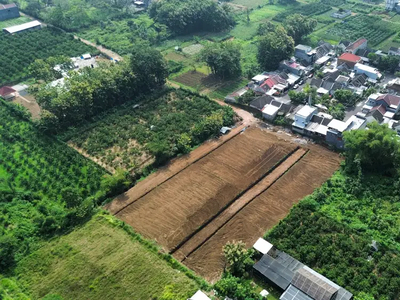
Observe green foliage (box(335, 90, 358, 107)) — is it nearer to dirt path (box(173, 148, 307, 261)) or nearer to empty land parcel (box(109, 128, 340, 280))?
empty land parcel (box(109, 128, 340, 280))

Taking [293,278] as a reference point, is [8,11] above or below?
above

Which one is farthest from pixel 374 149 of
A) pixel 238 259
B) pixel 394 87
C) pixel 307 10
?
pixel 307 10

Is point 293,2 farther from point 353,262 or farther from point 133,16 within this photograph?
point 353,262

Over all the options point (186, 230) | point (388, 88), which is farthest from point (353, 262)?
point (388, 88)

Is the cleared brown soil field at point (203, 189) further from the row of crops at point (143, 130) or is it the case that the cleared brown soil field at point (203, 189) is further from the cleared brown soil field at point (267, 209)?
the row of crops at point (143, 130)

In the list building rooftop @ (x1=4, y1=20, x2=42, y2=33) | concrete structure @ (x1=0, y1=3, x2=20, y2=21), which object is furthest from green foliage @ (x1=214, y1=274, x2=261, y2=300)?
concrete structure @ (x1=0, y1=3, x2=20, y2=21)

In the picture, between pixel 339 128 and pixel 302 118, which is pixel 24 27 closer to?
pixel 302 118

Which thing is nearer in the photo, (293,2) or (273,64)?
(273,64)
